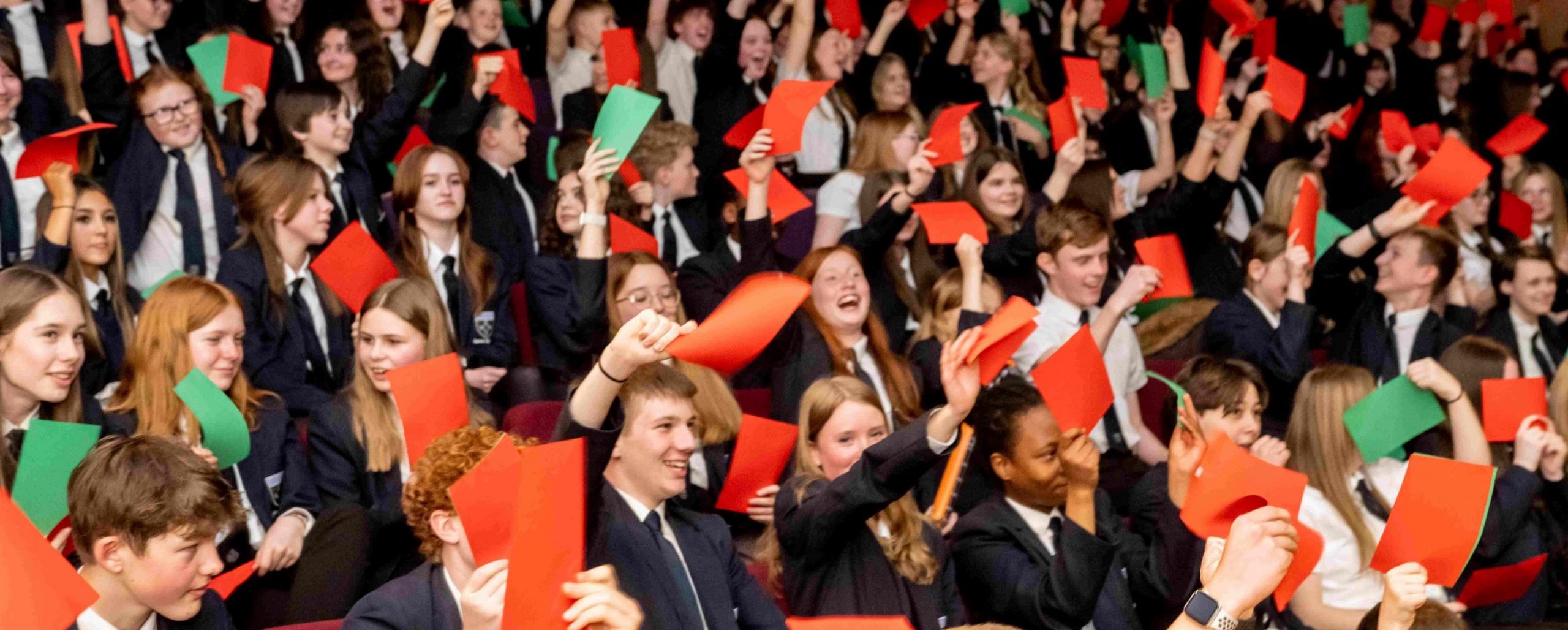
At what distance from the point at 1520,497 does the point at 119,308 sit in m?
3.63

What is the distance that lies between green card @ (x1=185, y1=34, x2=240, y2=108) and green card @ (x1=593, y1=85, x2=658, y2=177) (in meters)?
1.57

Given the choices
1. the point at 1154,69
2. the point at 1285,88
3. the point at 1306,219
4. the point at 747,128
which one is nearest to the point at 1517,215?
the point at 1285,88

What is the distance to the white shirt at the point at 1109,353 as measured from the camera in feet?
15.3

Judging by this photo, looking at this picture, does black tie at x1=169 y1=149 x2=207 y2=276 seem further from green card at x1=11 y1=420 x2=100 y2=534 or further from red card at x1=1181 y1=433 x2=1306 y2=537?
red card at x1=1181 y1=433 x2=1306 y2=537

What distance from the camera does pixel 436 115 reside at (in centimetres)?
571

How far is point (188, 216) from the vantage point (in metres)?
4.61

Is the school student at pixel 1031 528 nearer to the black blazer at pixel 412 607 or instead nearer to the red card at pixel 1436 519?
the red card at pixel 1436 519

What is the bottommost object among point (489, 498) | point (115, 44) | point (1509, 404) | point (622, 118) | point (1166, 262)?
point (1509, 404)

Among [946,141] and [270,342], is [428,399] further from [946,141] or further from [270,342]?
[946,141]

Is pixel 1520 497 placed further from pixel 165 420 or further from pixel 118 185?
pixel 118 185

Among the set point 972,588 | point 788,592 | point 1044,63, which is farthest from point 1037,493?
point 1044,63

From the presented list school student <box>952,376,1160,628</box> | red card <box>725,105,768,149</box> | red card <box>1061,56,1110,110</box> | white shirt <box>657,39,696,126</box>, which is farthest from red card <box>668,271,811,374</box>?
white shirt <box>657,39,696,126</box>

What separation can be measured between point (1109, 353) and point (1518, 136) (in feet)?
10.9

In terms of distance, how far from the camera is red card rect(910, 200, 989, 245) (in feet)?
14.6
